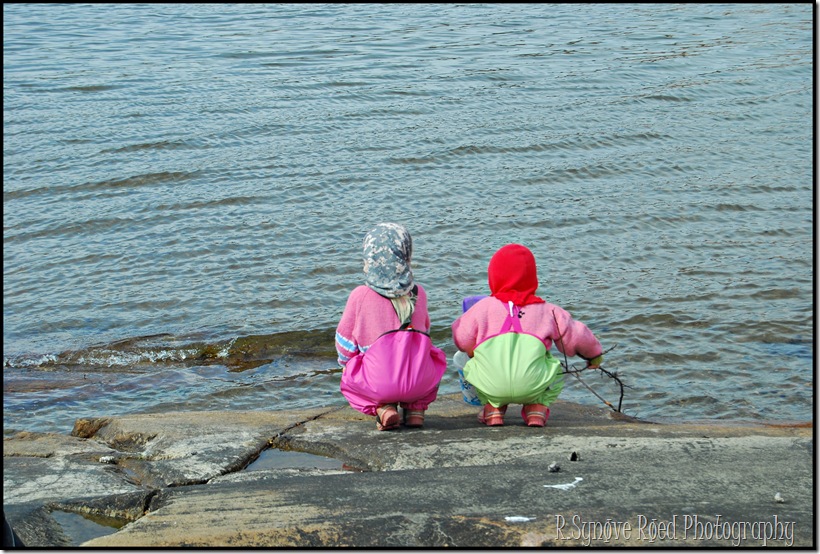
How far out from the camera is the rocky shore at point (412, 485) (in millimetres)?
3518

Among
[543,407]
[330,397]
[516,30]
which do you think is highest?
[516,30]

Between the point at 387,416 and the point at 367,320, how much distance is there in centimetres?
54

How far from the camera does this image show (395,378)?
4855 millimetres

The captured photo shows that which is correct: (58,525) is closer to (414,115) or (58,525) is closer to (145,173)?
(145,173)

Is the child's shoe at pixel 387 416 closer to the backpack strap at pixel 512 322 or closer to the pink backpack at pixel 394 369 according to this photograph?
the pink backpack at pixel 394 369

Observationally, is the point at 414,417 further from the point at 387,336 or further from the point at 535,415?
the point at 535,415

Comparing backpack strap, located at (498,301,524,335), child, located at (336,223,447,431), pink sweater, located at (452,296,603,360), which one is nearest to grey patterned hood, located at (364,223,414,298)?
child, located at (336,223,447,431)

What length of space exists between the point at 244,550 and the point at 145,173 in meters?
9.33

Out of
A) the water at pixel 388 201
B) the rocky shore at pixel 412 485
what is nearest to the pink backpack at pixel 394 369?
the rocky shore at pixel 412 485

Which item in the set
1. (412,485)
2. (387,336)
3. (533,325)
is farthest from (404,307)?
(412,485)

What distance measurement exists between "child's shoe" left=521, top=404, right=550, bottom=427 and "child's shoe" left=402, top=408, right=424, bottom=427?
0.58 m

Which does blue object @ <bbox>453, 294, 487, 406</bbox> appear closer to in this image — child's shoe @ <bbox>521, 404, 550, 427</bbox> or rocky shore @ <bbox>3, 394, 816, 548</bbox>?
rocky shore @ <bbox>3, 394, 816, 548</bbox>

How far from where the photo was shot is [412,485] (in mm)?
4008

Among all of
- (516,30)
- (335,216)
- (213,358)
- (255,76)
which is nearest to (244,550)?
(213,358)
